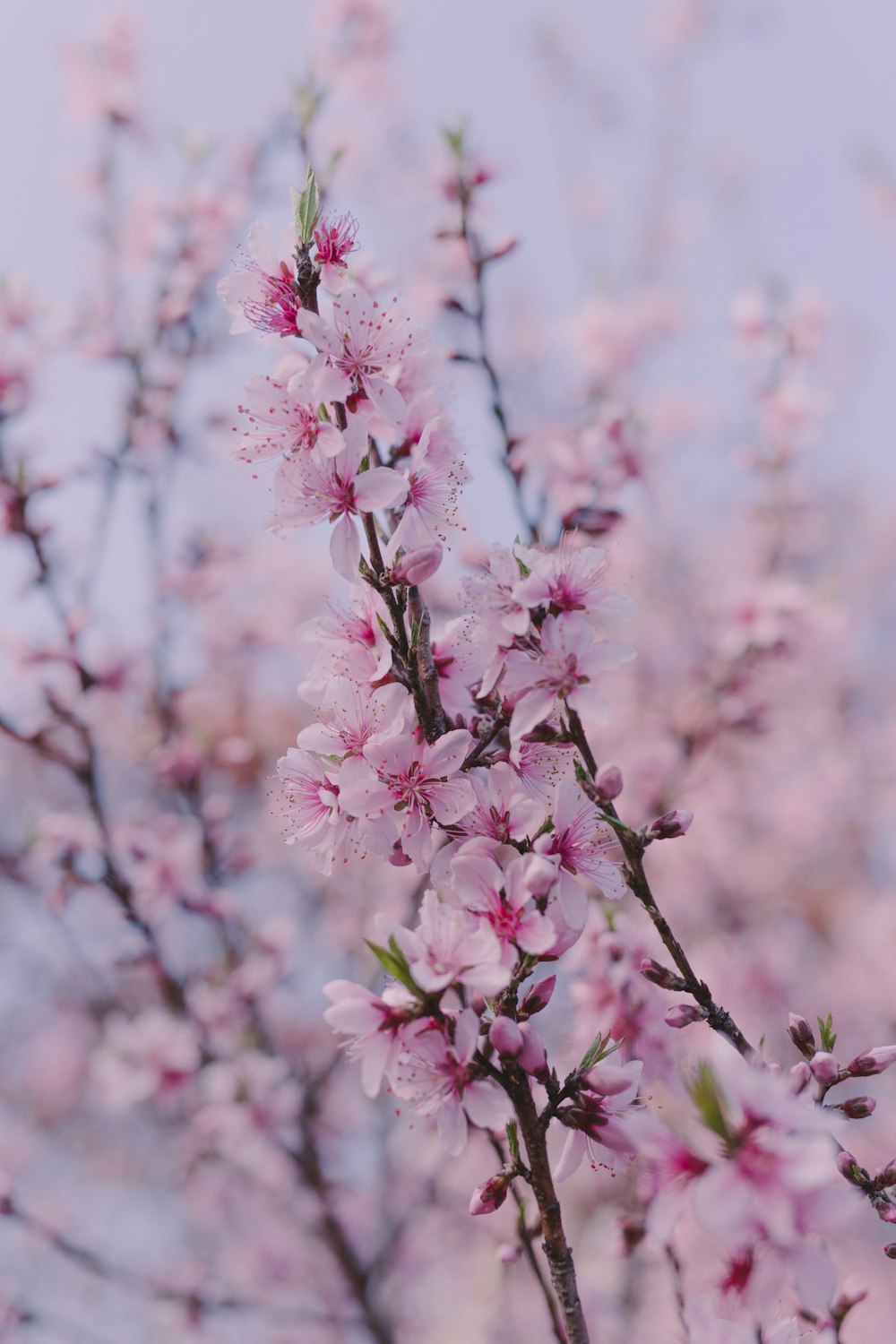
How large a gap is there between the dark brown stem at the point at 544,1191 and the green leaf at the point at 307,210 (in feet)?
4.49

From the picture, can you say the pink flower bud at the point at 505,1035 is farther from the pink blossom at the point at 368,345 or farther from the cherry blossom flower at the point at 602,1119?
the pink blossom at the point at 368,345

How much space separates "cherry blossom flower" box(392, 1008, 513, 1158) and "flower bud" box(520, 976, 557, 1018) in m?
0.11

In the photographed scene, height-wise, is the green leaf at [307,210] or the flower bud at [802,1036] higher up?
the green leaf at [307,210]

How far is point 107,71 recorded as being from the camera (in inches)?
193

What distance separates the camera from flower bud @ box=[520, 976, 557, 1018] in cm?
135

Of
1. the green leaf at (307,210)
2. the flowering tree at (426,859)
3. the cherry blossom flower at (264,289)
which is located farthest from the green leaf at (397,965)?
the green leaf at (307,210)

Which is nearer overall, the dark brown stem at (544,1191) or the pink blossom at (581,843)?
the dark brown stem at (544,1191)

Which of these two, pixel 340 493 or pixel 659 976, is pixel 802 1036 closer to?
pixel 659 976

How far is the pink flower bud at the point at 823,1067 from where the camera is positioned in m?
1.38

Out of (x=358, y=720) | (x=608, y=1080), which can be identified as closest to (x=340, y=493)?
(x=358, y=720)

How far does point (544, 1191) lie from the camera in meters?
1.30

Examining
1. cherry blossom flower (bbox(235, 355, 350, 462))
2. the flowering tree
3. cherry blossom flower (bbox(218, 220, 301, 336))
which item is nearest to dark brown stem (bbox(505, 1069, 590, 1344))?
the flowering tree

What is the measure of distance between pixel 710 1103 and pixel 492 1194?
0.56m

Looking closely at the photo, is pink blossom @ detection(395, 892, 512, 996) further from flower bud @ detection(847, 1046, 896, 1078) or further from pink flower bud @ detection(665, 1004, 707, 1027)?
flower bud @ detection(847, 1046, 896, 1078)
